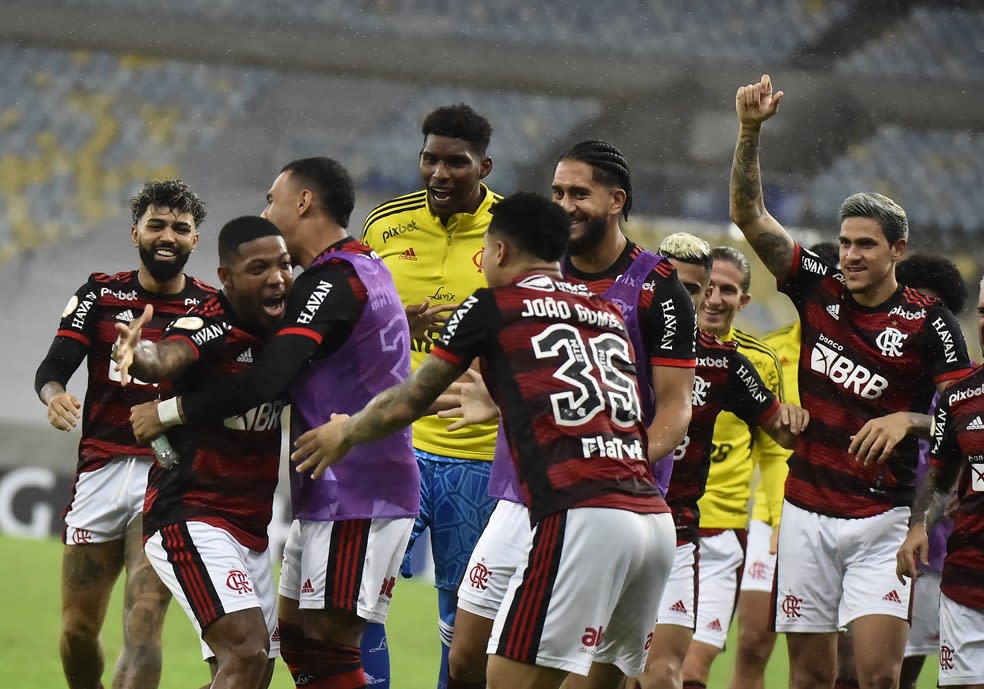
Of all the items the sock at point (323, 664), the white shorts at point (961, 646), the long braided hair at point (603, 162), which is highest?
the long braided hair at point (603, 162)

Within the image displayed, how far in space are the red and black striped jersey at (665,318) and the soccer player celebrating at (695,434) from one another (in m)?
0.88

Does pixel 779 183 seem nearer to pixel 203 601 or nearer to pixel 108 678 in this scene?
pixel 108 678

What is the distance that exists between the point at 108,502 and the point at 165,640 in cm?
258

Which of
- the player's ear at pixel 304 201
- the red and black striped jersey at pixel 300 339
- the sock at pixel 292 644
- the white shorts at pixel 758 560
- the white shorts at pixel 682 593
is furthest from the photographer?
the white shorts at pixel 758 560

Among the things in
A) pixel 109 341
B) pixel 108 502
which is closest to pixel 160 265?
pixel 109 341

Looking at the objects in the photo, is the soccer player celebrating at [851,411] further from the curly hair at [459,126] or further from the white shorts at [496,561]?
the white shorts at [496,561]

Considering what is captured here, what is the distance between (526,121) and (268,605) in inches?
463

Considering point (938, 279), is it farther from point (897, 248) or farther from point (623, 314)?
point (623, 314)

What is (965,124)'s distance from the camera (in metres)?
16.0

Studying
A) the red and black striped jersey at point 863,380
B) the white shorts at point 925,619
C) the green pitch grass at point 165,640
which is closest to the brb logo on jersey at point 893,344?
the red and black striped jersey at point 863,380

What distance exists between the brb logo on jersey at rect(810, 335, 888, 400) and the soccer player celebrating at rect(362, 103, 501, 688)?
1.46 meters

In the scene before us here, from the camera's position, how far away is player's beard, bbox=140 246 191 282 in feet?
20.7

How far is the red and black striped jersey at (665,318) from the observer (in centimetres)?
506

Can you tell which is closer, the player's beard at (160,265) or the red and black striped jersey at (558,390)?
the red and black striped jersey at (558,390)
